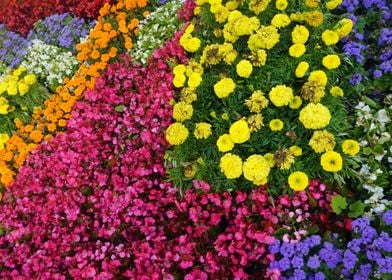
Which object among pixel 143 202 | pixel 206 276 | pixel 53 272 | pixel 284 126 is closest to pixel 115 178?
pixel 143 202

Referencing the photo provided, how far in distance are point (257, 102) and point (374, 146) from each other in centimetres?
79

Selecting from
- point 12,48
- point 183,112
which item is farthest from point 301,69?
point 12,48

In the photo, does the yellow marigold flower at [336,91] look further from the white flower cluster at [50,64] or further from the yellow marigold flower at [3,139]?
the yellow marigold flower at [3,139]

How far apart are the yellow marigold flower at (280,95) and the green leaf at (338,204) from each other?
645 millimetres

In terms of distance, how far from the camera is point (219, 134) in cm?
292

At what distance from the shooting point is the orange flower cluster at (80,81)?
378cm

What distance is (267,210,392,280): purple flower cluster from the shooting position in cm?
230

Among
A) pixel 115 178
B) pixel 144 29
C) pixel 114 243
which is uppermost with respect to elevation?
pixel 144 29

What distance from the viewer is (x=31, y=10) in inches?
219

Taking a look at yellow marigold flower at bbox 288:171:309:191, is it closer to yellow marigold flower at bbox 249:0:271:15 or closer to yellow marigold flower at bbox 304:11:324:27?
yellow marigold flower at bbox 304:11:324:27

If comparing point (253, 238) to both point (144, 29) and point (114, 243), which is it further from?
point (144, 29)

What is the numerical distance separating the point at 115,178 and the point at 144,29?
1.64 meters

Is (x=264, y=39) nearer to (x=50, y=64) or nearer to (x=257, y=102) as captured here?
(x=257, y=102)

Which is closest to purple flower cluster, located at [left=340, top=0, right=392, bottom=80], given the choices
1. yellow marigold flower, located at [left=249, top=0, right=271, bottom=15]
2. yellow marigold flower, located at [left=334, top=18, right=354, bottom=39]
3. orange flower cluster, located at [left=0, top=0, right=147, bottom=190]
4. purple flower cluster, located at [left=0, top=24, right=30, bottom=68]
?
yellow marigold flower, located at [left=334, top=18, right=354, bottom=39]
